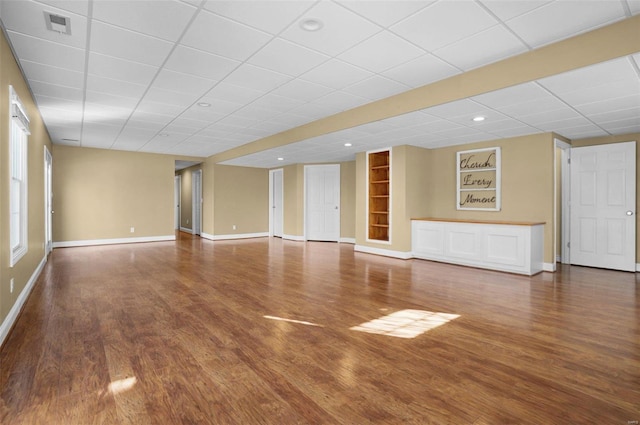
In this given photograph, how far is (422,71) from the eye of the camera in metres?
3.55

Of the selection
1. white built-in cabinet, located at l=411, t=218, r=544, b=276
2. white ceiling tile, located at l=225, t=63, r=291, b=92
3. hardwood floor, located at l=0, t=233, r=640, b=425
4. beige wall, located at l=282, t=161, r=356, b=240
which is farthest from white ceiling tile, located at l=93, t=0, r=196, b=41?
beige wall, located at l=282, t=161, r=356, b=240

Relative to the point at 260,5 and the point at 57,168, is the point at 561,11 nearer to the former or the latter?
the point at 260,5

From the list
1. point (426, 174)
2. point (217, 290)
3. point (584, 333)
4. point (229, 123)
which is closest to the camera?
point (584, 333)

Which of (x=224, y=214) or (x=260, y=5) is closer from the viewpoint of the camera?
(x=260, y=5)

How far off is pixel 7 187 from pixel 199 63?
1987 millimetres

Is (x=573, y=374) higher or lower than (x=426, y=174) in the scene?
lower

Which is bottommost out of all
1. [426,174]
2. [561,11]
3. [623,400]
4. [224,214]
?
[623,400]

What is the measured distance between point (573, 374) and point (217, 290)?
352 cm

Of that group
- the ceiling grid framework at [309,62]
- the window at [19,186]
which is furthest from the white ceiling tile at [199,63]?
the window at [19,186]

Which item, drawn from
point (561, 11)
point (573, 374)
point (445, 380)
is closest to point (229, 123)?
point (561, 11)

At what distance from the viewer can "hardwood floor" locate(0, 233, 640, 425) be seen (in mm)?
1782

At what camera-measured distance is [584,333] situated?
9.26 ft

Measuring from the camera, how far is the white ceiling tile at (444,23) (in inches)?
96.0

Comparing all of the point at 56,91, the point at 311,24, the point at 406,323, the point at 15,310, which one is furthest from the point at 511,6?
the point at 56,91
